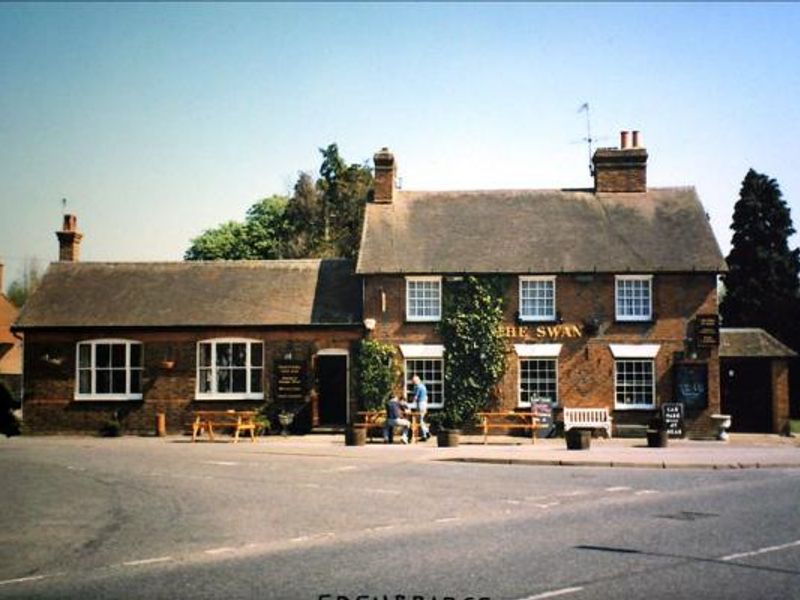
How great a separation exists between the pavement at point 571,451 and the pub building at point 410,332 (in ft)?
7.13

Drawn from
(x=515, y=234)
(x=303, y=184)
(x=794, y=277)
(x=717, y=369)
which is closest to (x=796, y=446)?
(x=717, y=369)

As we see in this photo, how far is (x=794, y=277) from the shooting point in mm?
44375

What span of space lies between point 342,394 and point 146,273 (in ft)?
31.2

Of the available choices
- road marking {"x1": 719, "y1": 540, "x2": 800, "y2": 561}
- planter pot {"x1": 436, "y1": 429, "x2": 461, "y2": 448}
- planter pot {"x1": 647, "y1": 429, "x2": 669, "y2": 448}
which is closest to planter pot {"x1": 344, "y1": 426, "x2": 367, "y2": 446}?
planter pot {"x1": 436, "y1": 429, "x2": 461, "y2": 448}

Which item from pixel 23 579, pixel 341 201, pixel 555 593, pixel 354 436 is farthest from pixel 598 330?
pixel 341 201

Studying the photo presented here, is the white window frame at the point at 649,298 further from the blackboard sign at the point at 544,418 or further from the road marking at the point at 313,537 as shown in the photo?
the road marking at the point at 313,537

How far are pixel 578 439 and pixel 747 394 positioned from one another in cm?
1275

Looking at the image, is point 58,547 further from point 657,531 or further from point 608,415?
point 608,415

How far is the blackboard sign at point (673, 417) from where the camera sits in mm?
28875

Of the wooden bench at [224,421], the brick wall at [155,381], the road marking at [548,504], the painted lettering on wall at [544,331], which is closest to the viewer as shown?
the road marking at [548,504]

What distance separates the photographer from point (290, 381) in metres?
30.3

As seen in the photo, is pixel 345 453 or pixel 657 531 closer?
pixel 657 531

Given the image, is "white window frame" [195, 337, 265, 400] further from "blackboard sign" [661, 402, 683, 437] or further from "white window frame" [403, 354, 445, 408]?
"blackboard sign" [661, 402, 683, 437]

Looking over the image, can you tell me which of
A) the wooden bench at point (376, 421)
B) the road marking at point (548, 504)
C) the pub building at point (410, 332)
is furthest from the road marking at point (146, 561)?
the pub building at point (410, 332)
